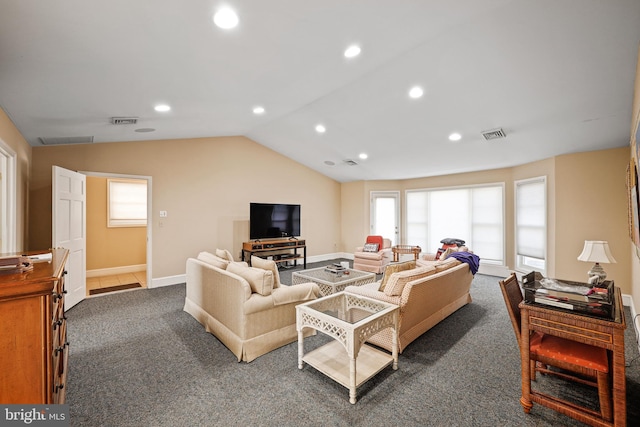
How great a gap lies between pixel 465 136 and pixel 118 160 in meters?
5.88

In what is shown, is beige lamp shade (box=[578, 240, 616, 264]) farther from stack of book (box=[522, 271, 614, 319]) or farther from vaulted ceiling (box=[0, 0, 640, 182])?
vaulted ceiling (box=[0, 0, 640, 182])

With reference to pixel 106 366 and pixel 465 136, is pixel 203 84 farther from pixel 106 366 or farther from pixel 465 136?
pixel 465 136

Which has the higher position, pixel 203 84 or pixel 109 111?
pixel 203 84

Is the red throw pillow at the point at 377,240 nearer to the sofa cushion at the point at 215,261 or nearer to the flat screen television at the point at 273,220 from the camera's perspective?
the flat screen television at the point at 273,220

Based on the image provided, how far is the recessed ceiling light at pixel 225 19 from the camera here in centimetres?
195

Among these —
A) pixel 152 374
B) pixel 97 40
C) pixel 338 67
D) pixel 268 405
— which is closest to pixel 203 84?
pixel 97 40

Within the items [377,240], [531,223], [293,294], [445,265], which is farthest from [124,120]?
[531,223]

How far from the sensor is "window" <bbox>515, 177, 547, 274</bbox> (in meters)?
5.20

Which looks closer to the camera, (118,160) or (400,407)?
(400,407)

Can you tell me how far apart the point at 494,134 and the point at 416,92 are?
5.32 ft

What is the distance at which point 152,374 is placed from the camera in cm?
241

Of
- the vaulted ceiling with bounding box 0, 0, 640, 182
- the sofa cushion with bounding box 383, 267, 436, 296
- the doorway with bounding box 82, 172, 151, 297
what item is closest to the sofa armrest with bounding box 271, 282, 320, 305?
the sofa cushion with bounding box 383, 267, 436, 296

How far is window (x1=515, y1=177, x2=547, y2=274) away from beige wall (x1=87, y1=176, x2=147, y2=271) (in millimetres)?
8327

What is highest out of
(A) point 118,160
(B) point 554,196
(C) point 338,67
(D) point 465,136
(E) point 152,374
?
(C) point 338,67
